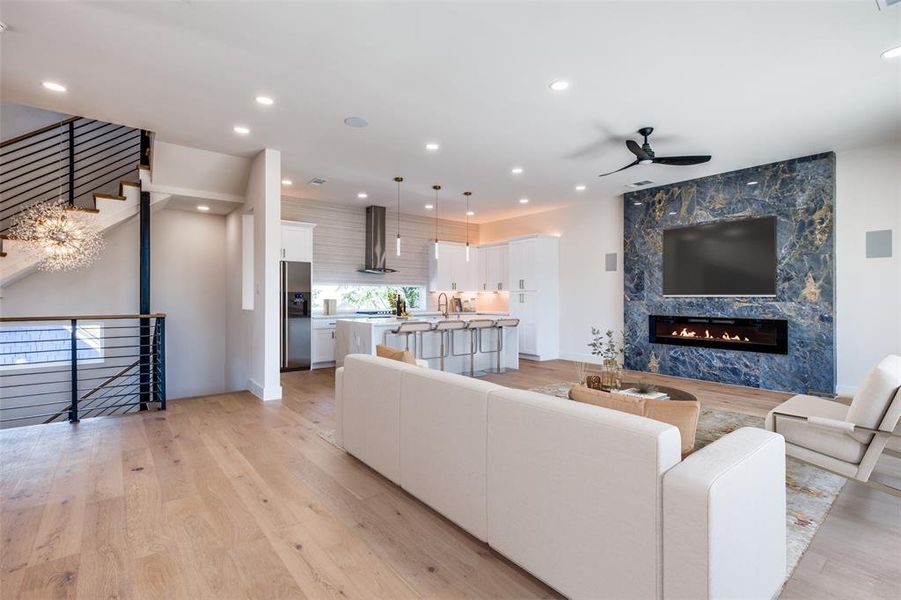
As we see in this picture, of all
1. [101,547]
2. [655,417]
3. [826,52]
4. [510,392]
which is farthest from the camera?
[826,52]

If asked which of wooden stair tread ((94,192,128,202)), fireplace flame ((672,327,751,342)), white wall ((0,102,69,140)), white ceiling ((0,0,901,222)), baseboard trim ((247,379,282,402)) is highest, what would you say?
white wall ((0,102,69,140))

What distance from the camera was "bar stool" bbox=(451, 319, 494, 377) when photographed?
6.16 meters

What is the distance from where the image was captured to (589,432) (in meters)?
1.46

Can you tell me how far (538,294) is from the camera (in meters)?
7.88

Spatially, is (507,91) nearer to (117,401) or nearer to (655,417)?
(655,417)

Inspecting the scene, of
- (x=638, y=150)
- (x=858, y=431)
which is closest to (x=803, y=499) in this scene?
(x=858, y=431)

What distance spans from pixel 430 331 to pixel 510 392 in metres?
4.10

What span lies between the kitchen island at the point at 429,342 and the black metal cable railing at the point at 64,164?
3.59 meters

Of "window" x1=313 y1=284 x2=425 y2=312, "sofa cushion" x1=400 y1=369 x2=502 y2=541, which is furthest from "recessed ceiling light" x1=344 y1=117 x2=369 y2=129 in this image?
"window" x1=313 y1=284 x2=425 y2=312

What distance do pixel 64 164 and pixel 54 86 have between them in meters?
3.44

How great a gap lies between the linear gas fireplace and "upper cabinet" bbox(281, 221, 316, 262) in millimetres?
5707

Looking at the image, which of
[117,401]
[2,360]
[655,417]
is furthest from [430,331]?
[2,360]

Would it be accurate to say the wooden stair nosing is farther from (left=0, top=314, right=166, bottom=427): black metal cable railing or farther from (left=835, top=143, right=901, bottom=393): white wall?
(left=835, top=143, right=901, bottom=393): white wall

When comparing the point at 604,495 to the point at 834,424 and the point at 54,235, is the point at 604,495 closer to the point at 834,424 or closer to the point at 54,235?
the point at 834,424
